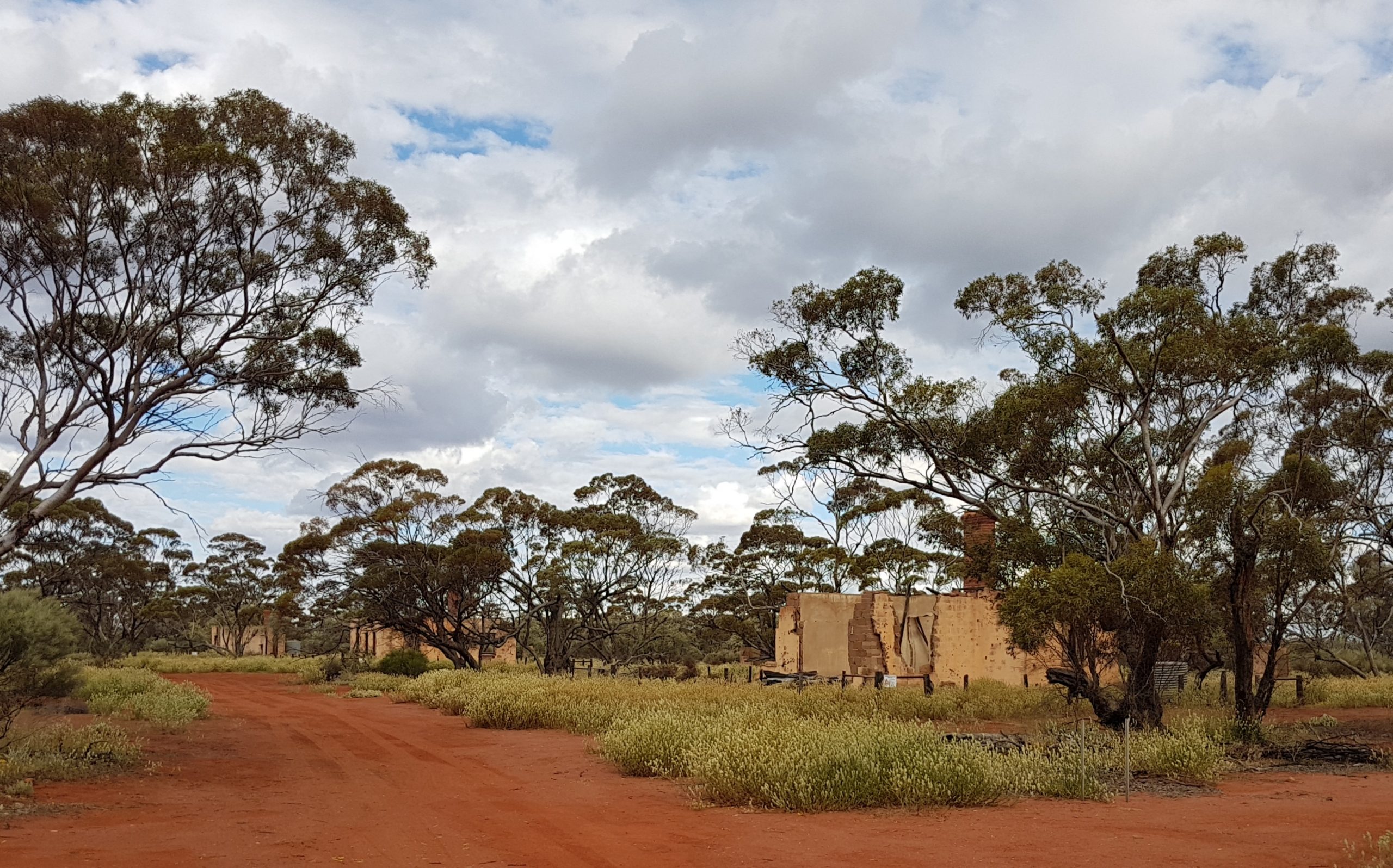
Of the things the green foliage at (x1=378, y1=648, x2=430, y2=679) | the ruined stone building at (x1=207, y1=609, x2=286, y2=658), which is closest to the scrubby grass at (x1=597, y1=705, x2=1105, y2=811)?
the green foliage at (x1=378, y1=648, x2=430, y2=679)

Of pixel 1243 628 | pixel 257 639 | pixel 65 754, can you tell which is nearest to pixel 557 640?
pixel 65 754

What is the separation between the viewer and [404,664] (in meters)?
32.0

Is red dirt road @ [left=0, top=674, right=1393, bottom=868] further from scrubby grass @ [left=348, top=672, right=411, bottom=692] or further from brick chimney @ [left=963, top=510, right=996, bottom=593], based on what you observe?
scrubby grass @ [left=348, top=672, right=411, bottom=692]

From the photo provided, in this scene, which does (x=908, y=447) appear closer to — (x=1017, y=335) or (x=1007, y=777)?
(x=1017, y=335)

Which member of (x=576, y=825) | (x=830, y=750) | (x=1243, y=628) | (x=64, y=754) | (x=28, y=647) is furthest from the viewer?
(x=1243, y=628)

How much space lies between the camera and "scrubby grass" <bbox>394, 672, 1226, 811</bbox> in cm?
930

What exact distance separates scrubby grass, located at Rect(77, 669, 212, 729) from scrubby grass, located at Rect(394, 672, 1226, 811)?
4.88m

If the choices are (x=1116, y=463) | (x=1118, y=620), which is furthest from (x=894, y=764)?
(x=1116, y=463)

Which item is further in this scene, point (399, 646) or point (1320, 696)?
point (399, 646)

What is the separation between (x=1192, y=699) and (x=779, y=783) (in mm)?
15014

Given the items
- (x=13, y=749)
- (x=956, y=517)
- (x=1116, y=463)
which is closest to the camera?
(x=13, y=749)

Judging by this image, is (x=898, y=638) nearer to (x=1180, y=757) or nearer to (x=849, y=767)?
(x=1180, y=757)

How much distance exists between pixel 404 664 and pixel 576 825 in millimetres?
25083

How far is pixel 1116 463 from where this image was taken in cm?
1778
